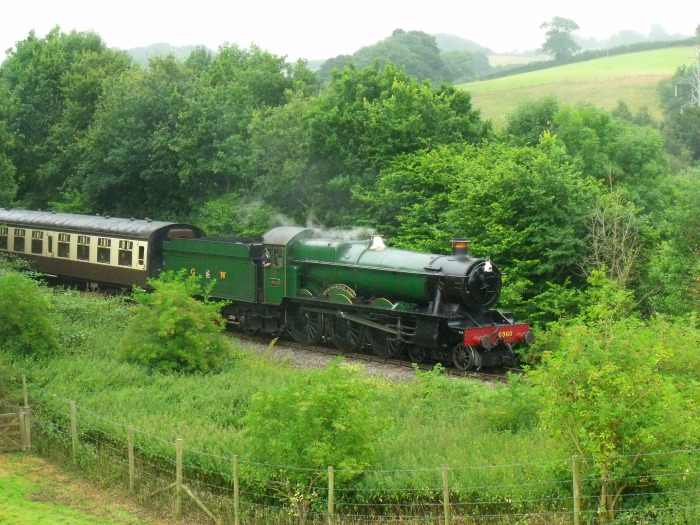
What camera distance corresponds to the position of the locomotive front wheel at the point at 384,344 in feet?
78.8

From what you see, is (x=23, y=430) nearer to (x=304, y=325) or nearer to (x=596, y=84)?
(x=304, y=325)

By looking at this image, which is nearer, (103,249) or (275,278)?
(275,278)

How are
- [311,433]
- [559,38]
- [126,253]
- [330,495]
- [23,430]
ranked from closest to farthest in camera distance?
[330,495] → [311,433] → [23,430] → [126,253] → [559,38]

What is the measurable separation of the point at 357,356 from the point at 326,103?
16.0 meters

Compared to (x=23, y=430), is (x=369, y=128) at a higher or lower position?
higher

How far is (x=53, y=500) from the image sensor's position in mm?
14484

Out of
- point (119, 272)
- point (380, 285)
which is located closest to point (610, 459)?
point (380, 285)

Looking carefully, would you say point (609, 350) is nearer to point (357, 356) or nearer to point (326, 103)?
point (357, 356)

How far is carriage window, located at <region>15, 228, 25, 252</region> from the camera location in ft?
118

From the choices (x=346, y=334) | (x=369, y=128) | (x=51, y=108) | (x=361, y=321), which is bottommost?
(x=346, y=334)

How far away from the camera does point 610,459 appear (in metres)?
11.7

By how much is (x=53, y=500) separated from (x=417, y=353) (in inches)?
463

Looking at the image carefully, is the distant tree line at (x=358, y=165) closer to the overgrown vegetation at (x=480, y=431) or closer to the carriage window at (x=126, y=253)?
the carriage window at (x=126, y=253)

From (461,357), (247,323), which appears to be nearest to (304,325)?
(247,323)
